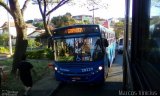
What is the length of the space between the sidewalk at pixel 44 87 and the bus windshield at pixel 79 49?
49.6 inches

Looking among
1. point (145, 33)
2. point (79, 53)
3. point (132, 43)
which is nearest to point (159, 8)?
point (145, 33)

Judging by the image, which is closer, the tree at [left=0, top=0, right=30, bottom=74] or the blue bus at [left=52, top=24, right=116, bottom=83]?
the blue bus at [left=52, top=24, right=116, bottom=83]

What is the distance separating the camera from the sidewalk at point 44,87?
11.2 meters

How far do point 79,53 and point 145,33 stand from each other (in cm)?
941

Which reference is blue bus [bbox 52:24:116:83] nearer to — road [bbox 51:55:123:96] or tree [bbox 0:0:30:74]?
road [bbox 51:55:123:96]

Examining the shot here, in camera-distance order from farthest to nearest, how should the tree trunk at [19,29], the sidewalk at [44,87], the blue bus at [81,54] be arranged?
the tree trunk at [19,29], the blue bus at [81,54], the sidewalk at [44,87]

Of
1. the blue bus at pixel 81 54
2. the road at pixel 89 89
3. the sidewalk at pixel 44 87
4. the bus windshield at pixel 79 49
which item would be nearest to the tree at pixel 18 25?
the sidewalk at pixel 44 87

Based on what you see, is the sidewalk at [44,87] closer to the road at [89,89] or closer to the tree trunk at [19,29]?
the road at [89,89]

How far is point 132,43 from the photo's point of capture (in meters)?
3.27

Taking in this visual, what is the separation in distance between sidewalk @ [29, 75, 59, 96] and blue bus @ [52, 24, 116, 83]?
0.65m

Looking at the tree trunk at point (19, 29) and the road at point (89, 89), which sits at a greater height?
the tree trunk at point (19, 29)

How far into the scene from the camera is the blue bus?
1191 centimetres

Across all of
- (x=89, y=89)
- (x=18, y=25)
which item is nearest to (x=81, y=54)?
(x=89, y=89)

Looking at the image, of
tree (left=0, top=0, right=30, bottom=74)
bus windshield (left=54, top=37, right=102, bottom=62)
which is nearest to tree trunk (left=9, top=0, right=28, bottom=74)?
tree (left=0, top=0, right=30, bottom=74)
